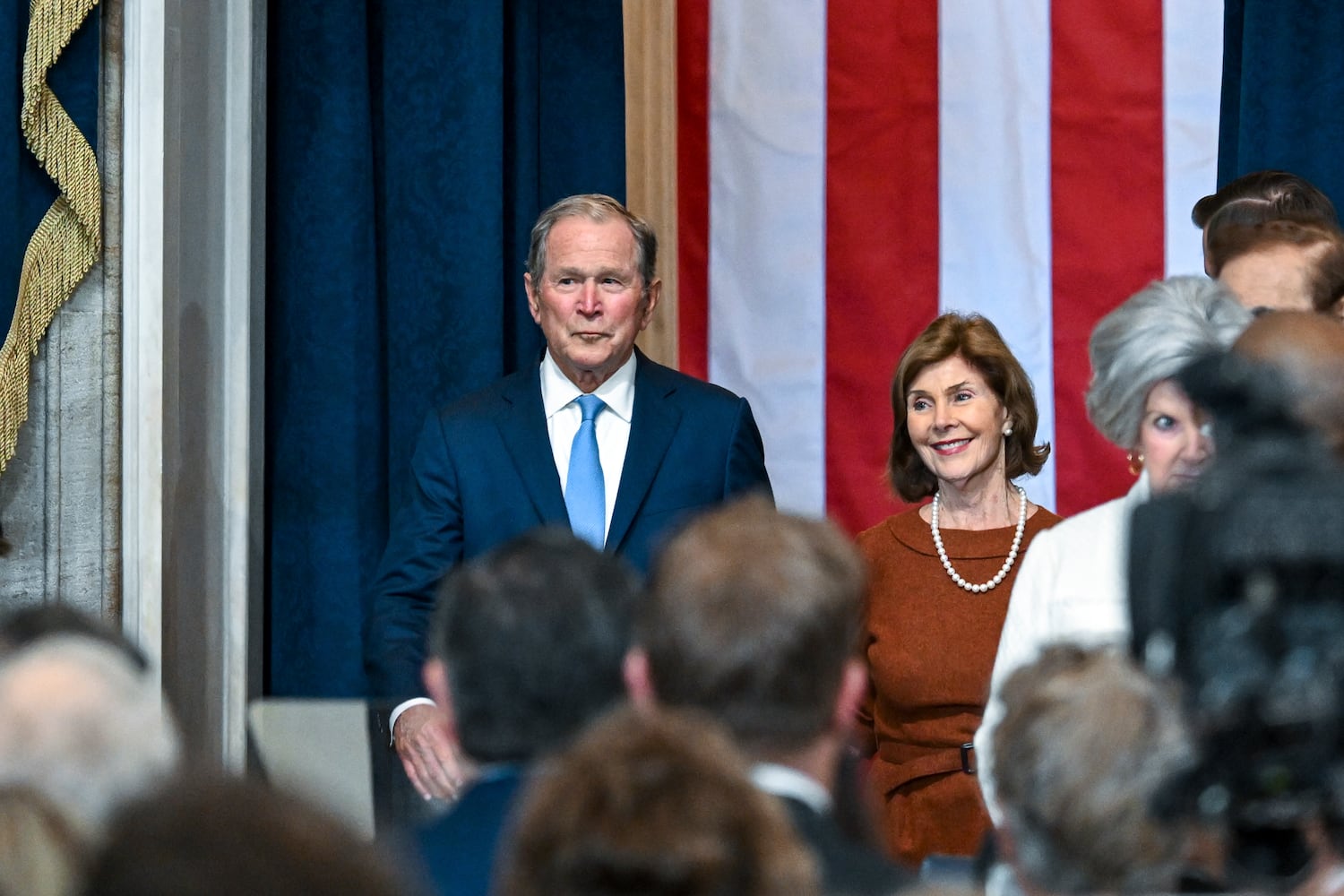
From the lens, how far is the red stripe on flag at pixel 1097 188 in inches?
179

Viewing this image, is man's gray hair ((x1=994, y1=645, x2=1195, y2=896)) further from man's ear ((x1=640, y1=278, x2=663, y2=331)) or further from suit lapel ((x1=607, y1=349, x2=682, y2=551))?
man's ear ((x1=640, y1=278, x2=663, y2=331))

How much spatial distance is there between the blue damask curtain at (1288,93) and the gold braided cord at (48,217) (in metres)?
2.53

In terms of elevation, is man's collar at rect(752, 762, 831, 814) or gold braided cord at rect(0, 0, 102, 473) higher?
gold braided cord at rect(0, 0, 102, 473)

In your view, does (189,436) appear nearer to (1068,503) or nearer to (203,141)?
(203,141)

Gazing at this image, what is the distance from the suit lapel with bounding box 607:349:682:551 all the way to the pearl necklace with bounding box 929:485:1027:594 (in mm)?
537

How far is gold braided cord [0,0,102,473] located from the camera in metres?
3.86

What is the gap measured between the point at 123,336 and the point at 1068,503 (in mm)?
2245

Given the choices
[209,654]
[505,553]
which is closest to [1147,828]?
[505,553]

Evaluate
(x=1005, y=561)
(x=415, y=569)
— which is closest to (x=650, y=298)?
(x=415, y=569)

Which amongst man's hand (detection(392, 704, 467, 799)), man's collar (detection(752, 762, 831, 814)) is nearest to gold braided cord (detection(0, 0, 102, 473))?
man's hand (detection(392, 704, 467, 799))

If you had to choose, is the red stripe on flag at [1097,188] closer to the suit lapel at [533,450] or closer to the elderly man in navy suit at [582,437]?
the elderly man in navy suit at [582,437]

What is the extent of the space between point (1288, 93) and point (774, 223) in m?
1.26

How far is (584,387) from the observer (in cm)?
368

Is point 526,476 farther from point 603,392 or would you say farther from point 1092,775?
point 1092,775
